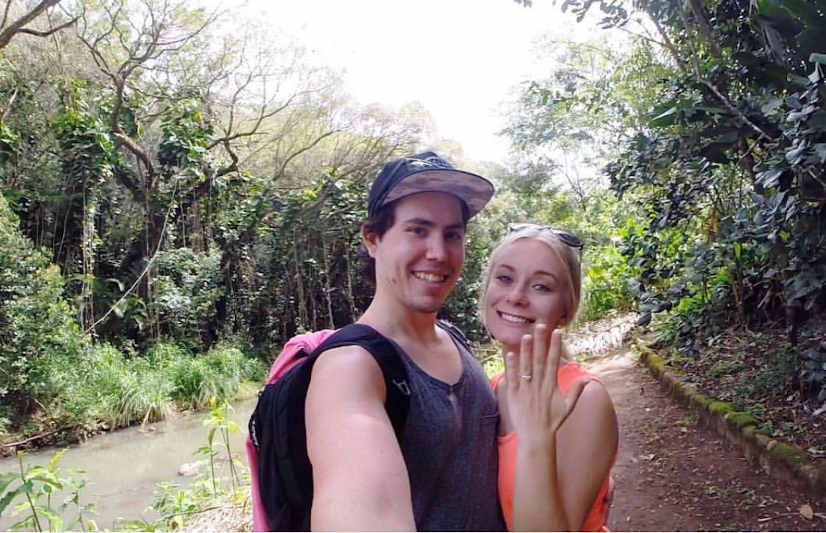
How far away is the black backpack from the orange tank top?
0.23 meters

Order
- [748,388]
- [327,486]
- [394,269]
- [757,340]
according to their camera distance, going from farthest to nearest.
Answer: [757,340] → [748,388] → [394,269] → [327,486]

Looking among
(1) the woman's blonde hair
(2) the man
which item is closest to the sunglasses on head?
(1) the woman's blonde hair

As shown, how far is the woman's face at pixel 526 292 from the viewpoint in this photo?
1103 mm

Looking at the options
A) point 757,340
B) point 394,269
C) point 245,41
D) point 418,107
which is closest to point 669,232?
point 757,340

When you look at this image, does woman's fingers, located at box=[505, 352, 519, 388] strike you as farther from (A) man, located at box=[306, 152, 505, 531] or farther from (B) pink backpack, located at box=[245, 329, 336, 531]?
(B) pink backpack, located at box=[245, 329, 336, 531]

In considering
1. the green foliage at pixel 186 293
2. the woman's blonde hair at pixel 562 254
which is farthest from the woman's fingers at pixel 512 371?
the green foliage at pixel 186 293

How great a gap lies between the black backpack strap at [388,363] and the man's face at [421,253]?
0.15 m

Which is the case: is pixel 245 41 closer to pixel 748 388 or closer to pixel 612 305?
pixel 612 305

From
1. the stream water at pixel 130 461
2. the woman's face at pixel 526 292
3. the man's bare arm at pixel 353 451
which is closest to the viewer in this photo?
the man's bare arm at pixel 353 451

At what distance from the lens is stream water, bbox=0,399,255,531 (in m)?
5.58

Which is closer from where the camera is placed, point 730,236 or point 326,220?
point 730,236

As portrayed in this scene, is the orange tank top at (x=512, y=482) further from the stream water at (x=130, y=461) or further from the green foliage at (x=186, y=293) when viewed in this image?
the green foliage at (x=186, y=293)

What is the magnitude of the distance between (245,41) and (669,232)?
958cm

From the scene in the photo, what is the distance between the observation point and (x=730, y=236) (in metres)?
2.62
